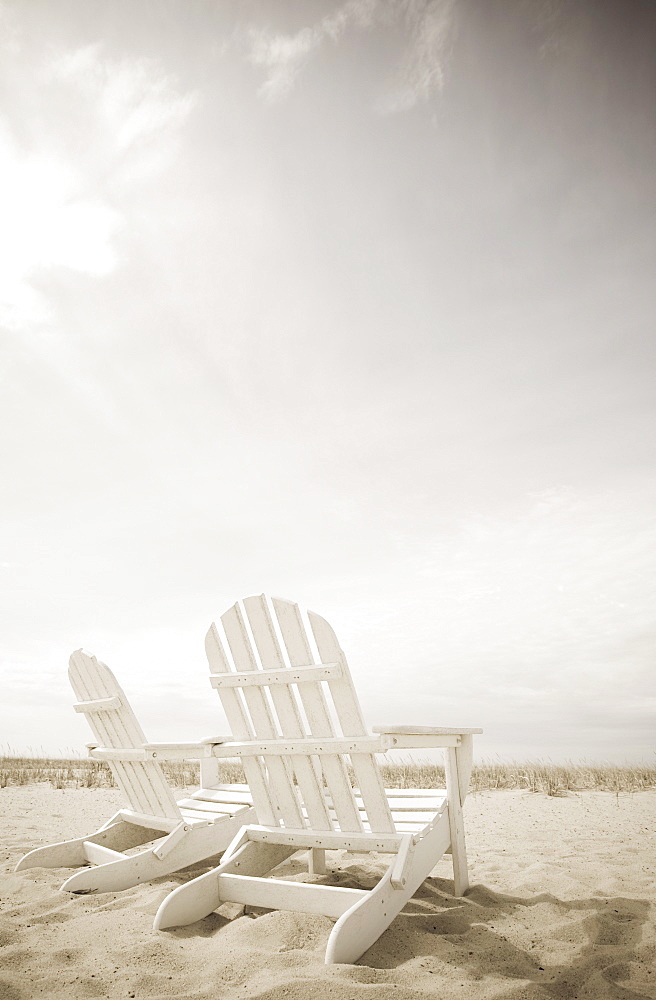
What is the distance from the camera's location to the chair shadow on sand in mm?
2282

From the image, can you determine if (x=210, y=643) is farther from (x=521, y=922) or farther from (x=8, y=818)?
(x=8, y=818)

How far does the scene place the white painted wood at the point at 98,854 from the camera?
3.74 metres

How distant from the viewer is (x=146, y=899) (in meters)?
3.25

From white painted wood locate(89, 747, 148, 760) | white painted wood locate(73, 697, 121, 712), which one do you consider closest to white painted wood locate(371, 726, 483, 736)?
white painted wood locate(89, 747, 148, 760)

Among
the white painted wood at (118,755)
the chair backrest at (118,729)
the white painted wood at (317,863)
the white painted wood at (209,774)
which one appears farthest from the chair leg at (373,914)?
the white painted wood at (209,774)

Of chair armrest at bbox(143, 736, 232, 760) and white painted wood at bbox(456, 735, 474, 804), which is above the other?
chair armrest at bbox(143, 736, 232, 760)

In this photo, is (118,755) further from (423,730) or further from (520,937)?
(520,937)

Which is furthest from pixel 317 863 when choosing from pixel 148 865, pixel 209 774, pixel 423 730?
pixel 423 730

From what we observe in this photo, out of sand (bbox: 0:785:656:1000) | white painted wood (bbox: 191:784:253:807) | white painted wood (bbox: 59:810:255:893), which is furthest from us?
white painted wood (bbox: 191:784:253:807)

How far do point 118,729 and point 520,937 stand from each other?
2.60 meters

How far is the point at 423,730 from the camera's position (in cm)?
296

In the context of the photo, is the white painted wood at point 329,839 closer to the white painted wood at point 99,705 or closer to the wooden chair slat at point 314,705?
the wooden chair slat at point 314,705

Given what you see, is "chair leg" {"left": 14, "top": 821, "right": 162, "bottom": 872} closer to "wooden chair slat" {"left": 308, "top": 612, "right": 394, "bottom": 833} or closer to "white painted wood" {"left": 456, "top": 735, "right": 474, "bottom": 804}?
"wooden chair slat" {"left": 308, "top": 612, "right": 394, "bottom": 833}

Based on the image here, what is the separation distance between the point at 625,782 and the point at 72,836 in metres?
6.66
